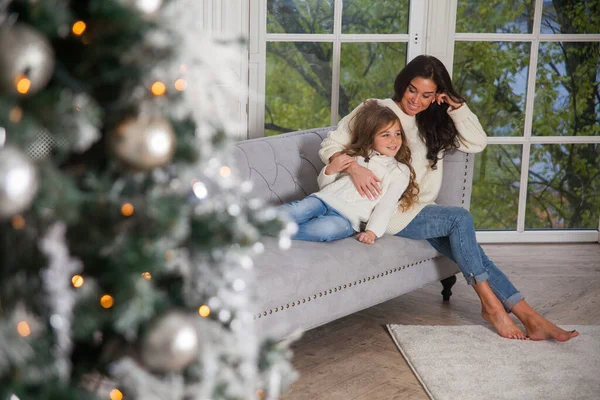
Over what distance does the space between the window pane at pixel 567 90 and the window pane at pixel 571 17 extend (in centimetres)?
8

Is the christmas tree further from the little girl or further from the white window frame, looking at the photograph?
the white window frame

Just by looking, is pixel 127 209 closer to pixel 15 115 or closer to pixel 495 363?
pixel 15 115

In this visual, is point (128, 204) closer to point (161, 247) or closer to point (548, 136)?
point (161, 247)

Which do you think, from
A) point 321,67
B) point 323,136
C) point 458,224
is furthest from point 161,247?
point 321,67

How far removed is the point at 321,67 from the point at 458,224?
4.36ft

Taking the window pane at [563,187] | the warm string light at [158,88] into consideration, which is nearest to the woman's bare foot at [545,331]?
the window pane at [563,187]

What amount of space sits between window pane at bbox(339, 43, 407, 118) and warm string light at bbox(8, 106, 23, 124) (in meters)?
2.96

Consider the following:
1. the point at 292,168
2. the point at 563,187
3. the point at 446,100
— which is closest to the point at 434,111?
the point at 446,100

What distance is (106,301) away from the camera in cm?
110

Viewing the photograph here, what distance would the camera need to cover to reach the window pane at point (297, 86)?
3766 mm

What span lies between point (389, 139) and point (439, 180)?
30 centimetres

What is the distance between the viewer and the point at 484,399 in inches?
92.1

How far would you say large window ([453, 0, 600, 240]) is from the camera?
154 inches

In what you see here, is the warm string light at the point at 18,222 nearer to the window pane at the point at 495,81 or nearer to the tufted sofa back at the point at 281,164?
the tufted sofa back at the point at 281,164
